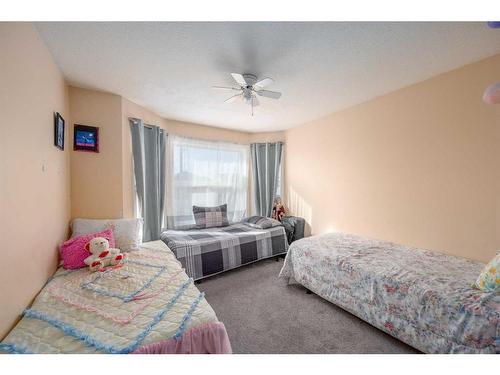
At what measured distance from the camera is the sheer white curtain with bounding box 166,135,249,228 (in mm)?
3539

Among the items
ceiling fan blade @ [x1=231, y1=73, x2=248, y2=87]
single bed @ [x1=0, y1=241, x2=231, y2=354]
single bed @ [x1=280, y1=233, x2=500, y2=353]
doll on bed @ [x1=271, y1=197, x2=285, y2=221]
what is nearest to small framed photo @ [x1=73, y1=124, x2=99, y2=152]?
single bed @ [x1=0, y1=241, x2=231, y2=354]

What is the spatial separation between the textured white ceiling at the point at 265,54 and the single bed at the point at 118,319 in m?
1.85

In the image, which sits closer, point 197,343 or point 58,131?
point 197,343

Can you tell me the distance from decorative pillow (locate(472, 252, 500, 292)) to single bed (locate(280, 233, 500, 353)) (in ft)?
0.15

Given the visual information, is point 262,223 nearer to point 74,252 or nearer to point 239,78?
point 239,78

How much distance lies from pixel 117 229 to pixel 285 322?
6.61 feet

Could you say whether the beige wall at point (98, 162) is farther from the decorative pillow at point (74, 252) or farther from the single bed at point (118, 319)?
the single bed at point (118, 319)

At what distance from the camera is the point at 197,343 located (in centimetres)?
107

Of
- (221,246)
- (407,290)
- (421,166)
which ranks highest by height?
(421,166)

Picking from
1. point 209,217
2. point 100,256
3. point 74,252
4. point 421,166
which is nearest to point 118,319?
point 100,256

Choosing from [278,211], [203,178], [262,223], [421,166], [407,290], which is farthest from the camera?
[278,211]

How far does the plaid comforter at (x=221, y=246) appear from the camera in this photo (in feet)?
8.48

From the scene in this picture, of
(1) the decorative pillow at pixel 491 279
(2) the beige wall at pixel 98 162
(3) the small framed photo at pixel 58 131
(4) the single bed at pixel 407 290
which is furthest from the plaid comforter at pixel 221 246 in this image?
(1) the decorative pillow at pixel 491 279

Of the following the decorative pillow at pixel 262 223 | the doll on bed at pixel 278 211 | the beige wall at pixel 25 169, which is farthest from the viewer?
the doll on bed at pixel 278 211
